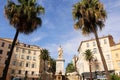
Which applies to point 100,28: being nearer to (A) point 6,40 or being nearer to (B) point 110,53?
(B) point 110,53

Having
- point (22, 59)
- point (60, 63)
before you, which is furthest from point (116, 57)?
point (22, 59)

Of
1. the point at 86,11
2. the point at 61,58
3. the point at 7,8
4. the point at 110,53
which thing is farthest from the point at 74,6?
the point at 110,53

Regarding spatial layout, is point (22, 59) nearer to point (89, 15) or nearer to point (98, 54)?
point (98, 54)

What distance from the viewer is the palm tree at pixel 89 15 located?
21703mm

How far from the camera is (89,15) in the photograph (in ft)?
71.6

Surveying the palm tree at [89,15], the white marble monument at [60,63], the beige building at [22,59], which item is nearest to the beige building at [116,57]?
the white marble monument at [60,63]

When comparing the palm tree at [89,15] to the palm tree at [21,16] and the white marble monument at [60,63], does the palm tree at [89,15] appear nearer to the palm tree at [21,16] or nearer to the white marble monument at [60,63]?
the palm tree at [21,16]

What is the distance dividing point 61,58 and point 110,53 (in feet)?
103

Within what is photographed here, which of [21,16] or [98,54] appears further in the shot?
[98,54]

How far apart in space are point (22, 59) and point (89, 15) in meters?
51.4

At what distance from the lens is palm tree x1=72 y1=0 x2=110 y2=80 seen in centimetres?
2170

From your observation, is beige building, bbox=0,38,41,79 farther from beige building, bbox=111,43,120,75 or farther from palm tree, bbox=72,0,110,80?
palm tree, bbox=72,0,110,80

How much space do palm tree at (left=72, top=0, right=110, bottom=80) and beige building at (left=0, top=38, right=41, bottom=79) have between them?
45491 millimetres

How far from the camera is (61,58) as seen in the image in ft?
114
